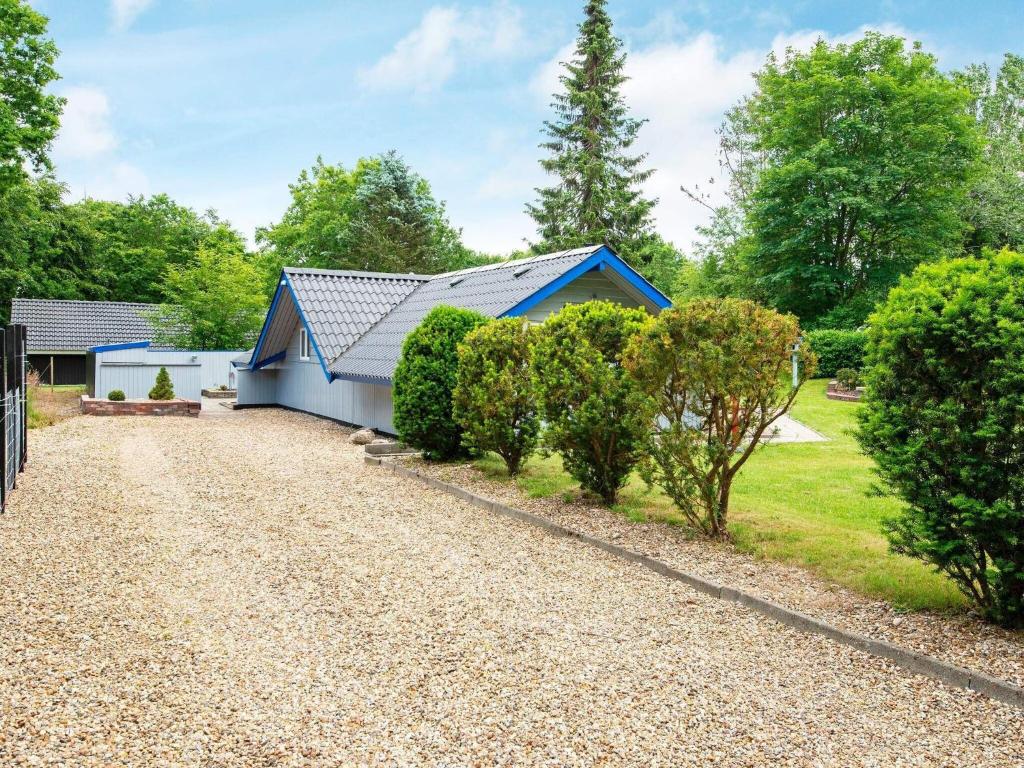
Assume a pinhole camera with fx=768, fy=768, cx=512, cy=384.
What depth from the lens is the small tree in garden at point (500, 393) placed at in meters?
10.7

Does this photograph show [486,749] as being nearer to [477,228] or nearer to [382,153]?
[382,153]

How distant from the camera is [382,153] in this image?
43125 mm

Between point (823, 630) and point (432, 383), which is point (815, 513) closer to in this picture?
point (823, 630)

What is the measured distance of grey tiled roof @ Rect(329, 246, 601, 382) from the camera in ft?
50.4

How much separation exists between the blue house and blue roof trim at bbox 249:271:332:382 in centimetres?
3

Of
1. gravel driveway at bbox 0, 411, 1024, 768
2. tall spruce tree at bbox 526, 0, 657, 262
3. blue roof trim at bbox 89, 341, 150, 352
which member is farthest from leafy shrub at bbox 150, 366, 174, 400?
tall spruce tree at bbox 526, 0, 657, 262

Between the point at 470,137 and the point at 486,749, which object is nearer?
the point at 486,749

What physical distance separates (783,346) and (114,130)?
36.0 m

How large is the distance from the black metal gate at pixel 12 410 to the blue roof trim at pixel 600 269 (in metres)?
7.87

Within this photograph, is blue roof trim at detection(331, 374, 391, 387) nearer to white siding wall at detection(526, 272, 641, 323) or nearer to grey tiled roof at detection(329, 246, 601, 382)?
grey tiled roof at detection(329, 246, 601, 382)

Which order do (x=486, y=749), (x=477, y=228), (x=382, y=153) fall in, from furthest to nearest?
(x=477, y=228)
(x=382, y=153)
(x=486, y=749)

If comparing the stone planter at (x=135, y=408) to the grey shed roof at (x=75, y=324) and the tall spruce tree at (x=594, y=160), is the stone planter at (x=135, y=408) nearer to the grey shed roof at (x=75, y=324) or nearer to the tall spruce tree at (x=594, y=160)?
the grey shed roof at (x=75, y=324)

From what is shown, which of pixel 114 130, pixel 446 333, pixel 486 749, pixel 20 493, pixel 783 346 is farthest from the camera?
pixel 114 130

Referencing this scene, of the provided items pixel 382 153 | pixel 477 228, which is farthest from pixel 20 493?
pixel 477 228
